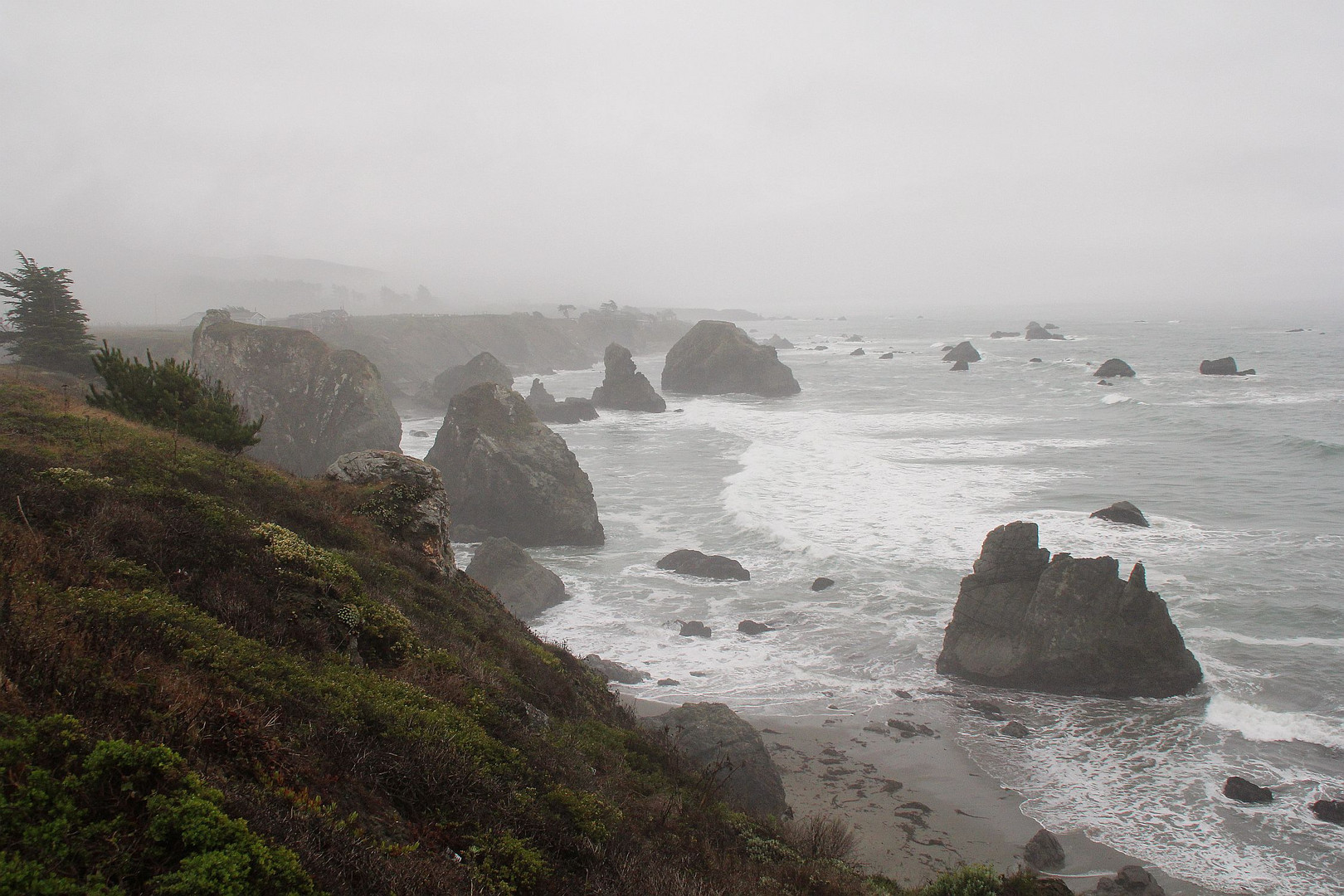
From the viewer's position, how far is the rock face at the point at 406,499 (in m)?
12.7

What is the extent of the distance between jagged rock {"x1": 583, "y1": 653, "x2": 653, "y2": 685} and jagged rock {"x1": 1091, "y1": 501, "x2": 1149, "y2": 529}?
19.2m

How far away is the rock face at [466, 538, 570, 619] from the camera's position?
21.8 m

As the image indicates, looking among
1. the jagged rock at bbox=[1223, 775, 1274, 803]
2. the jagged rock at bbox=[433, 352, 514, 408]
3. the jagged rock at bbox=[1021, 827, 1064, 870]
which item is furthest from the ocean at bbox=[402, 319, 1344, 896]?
the jagged rock at bbox=[433, 352, 514, 408]

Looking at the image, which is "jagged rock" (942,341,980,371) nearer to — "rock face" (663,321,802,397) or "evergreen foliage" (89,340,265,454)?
"rock face" (663,321,802,397)

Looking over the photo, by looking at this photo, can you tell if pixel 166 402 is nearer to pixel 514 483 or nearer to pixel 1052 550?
pixel 514 483

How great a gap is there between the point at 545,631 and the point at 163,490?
1324 cm

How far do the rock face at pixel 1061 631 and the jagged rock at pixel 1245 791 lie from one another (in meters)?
3.29

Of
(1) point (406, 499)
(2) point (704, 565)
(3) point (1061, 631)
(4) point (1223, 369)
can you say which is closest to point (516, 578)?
(2) point (704, 565)

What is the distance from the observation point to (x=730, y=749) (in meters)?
12.9

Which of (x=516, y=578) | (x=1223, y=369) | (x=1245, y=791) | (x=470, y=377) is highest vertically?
(x=1223, y=369)

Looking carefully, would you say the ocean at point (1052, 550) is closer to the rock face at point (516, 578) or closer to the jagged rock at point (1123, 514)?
the jagged rock at point (1123, 514)

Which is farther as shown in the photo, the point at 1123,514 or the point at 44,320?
the point at 1123,514

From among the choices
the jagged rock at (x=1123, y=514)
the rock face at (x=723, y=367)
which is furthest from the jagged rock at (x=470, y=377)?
the jagged rock at (x=1123, y=514)

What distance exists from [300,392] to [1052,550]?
3611 cm
